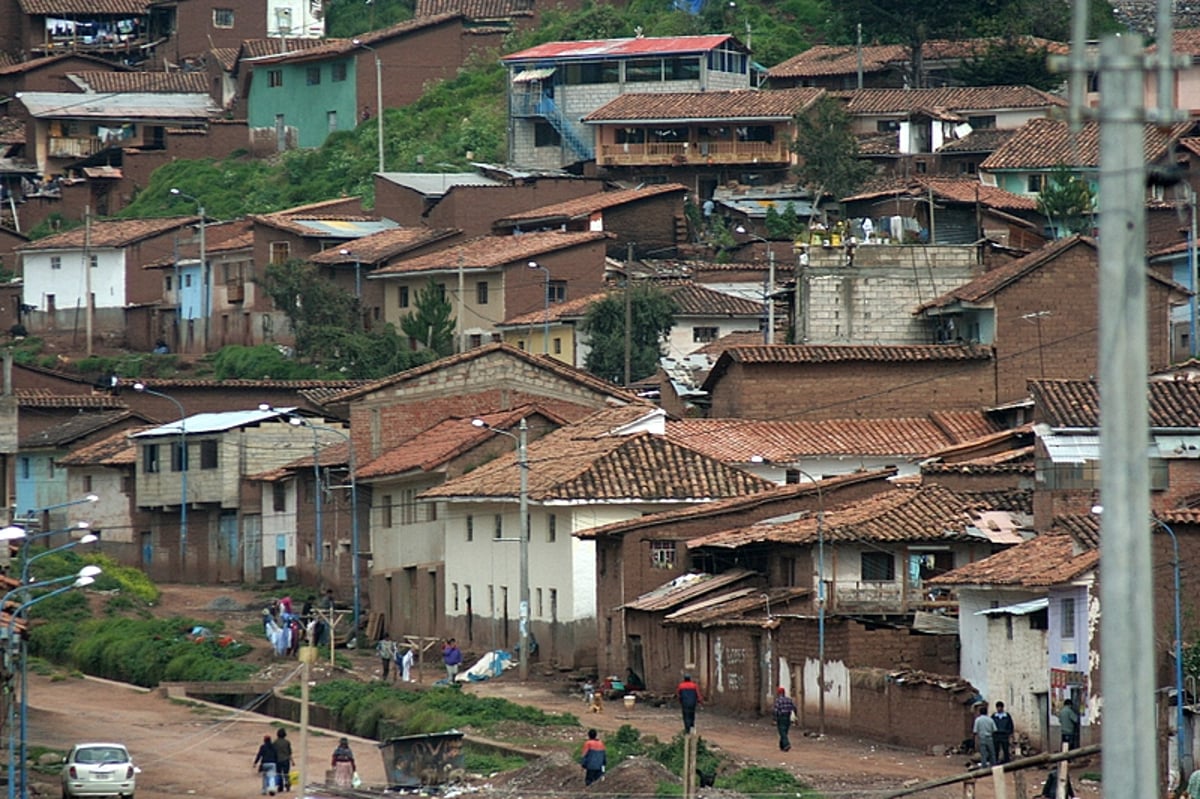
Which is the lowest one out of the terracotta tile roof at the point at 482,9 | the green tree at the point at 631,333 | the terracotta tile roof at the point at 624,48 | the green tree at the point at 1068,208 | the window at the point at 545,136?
the green tree at the point at 631,333

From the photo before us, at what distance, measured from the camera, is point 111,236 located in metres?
103

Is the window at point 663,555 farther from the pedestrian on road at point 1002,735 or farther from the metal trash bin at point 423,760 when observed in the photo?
the pedestrian on road at point 1002,735

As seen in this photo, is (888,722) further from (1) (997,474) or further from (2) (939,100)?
(2) (939,100)

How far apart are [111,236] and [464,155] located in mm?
14564

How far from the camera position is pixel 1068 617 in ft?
141

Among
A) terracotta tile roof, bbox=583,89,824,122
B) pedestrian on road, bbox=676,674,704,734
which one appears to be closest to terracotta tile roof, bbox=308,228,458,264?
terracotta tile roof, bbox=583,89,824,122

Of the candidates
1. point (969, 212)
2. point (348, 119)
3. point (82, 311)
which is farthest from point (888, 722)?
point (348, 119)

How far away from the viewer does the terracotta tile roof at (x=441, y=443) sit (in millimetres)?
66062

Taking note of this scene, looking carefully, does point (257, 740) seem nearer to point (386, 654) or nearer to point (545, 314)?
point (386, 654)

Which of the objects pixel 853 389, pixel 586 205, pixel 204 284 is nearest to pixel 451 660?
pixel 853 389

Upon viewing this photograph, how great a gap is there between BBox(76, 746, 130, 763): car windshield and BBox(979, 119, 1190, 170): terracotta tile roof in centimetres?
4933

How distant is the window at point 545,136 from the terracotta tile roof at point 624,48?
105 inches

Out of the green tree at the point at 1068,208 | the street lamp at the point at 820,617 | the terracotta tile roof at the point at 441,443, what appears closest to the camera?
the street lamp at the point at 820,617

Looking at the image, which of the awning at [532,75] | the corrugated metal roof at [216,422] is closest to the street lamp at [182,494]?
the corrugated metal roof at [216,422]
